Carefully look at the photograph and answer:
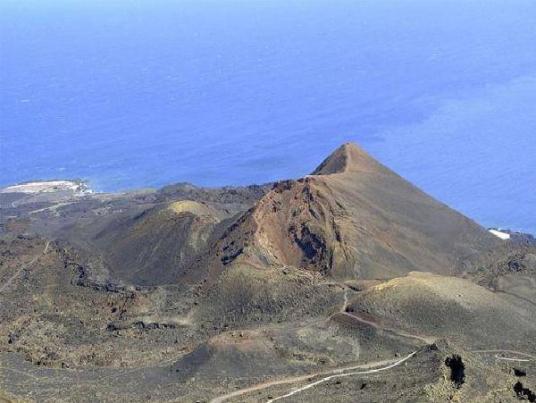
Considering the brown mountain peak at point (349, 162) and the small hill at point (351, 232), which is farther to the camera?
the brown mountain peak at point (349, 162)

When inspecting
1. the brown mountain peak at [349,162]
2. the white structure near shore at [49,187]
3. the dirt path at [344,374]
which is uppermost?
the white structure near shore at [49,187]

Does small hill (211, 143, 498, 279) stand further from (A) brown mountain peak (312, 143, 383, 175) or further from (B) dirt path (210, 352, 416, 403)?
(B) dirt path (210, 352, 416, 403)

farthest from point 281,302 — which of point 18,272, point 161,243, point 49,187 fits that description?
point 49,187

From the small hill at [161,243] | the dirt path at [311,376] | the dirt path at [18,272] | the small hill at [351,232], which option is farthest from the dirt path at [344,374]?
the dirt path at [18,272]

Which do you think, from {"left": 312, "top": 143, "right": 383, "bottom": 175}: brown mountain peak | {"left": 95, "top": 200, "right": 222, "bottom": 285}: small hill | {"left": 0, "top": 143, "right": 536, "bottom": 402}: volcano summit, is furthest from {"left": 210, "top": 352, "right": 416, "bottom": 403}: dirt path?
{"left": 312, "top": 143, "right": 383, "bottom": 175}: brown mountain peak

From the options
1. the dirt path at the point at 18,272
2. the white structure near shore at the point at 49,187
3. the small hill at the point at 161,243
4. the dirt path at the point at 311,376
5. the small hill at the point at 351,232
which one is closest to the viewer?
the dirt path at the point at 311,376

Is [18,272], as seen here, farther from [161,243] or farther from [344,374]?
[344,374]

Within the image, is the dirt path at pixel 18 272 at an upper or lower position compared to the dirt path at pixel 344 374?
upper

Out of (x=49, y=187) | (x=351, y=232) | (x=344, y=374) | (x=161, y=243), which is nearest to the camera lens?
(x=344, y=374)

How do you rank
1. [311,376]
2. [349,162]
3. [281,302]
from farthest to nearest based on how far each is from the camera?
[349,162] < [281,302] < [311,376]

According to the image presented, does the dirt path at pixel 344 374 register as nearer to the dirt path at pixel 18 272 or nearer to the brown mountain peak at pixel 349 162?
the brown mountain peak at pixel 349 162
